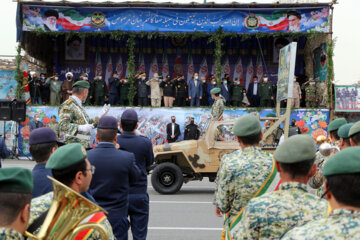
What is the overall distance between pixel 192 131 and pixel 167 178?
9716 millimetres

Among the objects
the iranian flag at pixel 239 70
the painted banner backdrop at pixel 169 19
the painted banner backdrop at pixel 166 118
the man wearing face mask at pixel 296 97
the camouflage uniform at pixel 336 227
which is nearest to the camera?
the camouflage uniform at pixel 336 227

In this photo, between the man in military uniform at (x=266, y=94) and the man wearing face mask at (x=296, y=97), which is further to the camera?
the man in military uniform at (x=266, y=94)

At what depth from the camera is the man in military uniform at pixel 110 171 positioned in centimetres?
481

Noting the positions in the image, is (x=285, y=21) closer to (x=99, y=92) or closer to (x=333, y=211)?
(x=99, y=92)

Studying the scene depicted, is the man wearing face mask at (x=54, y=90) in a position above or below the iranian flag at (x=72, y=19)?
below

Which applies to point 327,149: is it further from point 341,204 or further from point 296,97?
point 296,97

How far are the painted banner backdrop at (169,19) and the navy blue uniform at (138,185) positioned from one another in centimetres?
1786

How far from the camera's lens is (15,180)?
2361 millimetres

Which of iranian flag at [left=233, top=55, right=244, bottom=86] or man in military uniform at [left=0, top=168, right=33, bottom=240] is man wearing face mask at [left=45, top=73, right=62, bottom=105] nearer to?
iranian flag at [left=233, top=55, right=244, bottom=86]

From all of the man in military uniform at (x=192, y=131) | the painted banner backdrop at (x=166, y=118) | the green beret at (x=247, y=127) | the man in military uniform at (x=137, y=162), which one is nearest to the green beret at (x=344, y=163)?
the green beret at (x=247, y=127)

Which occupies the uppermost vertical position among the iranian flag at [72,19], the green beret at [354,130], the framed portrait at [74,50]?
the iranian flag at [72,19]

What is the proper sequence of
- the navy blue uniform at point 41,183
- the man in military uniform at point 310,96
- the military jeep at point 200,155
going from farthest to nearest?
the man in military uniform at point 310,96
the military jeep at point 200,155
the navy blue uniform at point 41,183

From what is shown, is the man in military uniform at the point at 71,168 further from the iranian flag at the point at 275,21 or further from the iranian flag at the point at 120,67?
the iranian flag at the point at 120,67

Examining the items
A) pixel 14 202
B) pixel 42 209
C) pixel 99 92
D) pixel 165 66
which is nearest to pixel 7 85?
pixel 99 92
